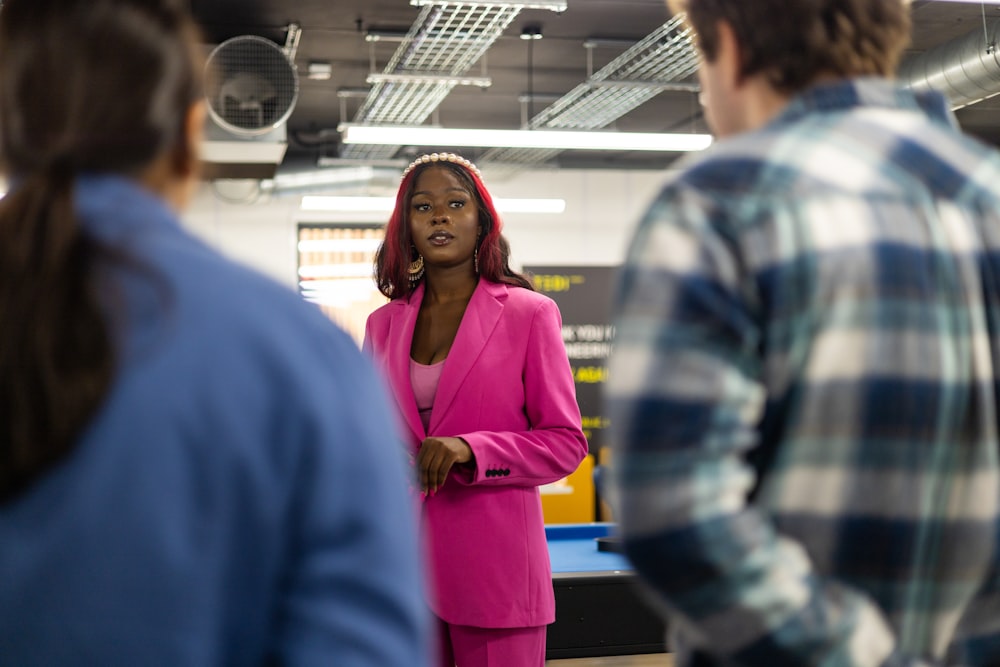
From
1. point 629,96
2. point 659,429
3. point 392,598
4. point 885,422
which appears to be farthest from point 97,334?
point 629,96

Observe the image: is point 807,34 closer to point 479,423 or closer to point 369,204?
point 479,423

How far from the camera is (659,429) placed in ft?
2.96

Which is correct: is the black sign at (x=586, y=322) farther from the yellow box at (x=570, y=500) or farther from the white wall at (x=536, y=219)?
the yellow box at (x=570, y=500)

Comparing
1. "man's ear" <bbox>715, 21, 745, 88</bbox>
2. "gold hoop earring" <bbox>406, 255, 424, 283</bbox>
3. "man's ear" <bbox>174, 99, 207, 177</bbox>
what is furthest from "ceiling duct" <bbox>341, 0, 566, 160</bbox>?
"man's ear" <bbox>174, 99, 207, 177</bbox>

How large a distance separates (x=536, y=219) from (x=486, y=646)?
8863 millimetres

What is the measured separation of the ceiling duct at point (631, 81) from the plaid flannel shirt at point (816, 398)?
16.0ft

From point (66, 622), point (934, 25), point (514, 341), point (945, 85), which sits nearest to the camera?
point (66, 622)

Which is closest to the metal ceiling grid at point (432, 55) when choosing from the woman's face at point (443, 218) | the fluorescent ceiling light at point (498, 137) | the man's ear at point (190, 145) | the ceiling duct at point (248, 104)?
the fluorescent ceiling light at point (498, 137)

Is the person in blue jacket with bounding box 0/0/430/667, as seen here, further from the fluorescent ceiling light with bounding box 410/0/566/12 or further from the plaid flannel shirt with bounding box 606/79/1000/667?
the fluorescent ceiling light with bounding box 410/0/566/12

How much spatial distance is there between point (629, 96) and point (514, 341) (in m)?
5.06

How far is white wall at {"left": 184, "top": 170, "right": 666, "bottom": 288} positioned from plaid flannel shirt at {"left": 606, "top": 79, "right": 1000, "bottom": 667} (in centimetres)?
890

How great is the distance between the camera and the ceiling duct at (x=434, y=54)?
535cm

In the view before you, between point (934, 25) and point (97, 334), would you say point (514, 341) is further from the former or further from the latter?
point (934, 25)

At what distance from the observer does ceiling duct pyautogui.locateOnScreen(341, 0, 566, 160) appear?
535 centimetres
